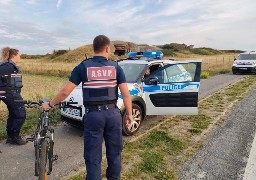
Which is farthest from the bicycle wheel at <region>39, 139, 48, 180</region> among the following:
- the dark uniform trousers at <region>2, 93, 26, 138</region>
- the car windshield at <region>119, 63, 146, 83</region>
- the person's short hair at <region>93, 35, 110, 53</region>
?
the car windshield at <region>119, 63, 146, 83</region>

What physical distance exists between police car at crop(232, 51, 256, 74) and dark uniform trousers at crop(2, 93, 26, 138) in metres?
20.5

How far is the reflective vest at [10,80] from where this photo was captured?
5.38m

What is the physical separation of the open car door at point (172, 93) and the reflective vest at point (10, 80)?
288cm

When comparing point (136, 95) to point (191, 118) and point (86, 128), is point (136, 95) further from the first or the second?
point (86, 128)

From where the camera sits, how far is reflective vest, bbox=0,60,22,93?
538cm

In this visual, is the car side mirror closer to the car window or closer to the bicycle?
the car window

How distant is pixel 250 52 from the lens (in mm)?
23922

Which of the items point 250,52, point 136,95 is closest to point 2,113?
point 136,95

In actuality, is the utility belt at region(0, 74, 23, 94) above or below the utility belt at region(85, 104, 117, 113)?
above

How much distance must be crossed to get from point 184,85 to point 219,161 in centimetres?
242

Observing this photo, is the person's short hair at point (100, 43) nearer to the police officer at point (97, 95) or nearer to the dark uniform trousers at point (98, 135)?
the police officer at point (97, 95)

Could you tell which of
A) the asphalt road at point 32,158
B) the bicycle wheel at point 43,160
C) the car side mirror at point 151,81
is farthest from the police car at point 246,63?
the bicycle wheel at point 43,160

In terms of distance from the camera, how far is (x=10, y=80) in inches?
214

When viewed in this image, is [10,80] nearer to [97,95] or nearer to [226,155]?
[97,95]
